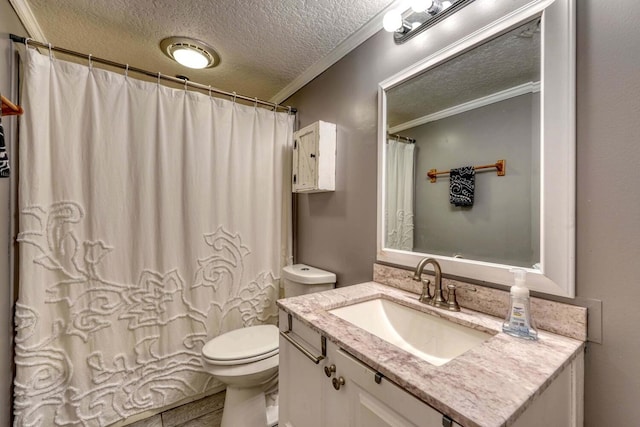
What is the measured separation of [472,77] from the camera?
1039 mm

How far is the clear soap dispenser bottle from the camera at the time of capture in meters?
0.76

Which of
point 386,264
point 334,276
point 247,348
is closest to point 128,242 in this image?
point 247,348

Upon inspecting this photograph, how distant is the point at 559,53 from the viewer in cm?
79

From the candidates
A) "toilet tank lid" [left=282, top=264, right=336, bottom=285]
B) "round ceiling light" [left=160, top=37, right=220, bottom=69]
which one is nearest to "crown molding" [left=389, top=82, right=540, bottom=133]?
"toilet tank lid" [left=282, top=264, right=336, bottom=285]

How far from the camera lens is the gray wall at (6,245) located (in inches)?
45.4

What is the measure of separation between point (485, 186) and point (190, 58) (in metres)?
1.83

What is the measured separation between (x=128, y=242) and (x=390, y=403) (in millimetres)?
1540

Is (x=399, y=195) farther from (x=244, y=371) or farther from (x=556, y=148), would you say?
(x=244, y=371)

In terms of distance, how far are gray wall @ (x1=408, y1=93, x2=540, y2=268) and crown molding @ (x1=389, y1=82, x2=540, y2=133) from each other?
0.05 ft

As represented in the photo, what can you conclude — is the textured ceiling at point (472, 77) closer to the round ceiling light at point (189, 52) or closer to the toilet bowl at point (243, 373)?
the round ceiling light at point (189, 52)

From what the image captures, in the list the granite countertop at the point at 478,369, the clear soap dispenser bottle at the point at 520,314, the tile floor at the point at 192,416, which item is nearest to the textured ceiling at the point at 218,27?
the clear soap dispenser bottle at the point at 520,314

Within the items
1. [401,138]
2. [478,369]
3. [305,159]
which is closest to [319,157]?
[305,159]

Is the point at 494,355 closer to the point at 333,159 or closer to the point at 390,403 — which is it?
the point at 390,403

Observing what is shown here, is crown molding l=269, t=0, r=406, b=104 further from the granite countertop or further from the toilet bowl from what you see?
the toilet bowl
